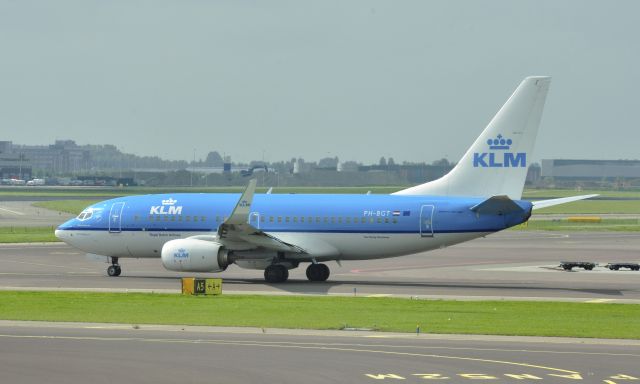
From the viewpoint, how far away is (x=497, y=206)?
49.9 meters

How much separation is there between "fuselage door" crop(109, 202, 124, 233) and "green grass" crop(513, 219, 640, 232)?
196 ft

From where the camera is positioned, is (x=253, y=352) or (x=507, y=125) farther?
(x=507, y=125)

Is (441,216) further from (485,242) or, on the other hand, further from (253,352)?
(485,242)

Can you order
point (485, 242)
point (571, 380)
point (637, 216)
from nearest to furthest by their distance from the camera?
1. point (571, 380)
2. point (485, 242)
3. point (637, 216)

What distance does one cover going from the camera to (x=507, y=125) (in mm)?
51250

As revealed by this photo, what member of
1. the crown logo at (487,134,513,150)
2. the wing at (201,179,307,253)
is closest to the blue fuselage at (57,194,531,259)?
the wing at (201,179,307,253)

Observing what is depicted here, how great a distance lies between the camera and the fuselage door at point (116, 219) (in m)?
57.7

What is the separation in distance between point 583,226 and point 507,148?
221 ft

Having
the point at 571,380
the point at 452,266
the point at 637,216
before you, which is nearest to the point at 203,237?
the point at 452,266

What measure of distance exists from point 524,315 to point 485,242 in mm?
51232

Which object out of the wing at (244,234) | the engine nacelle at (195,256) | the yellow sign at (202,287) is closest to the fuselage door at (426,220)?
the wing at (244,234)

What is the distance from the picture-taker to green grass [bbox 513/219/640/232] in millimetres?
110500

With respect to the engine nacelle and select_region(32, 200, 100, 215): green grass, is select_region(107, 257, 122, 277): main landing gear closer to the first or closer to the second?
the engine nacelle

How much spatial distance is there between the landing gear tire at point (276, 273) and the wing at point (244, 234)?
46.9 inches
